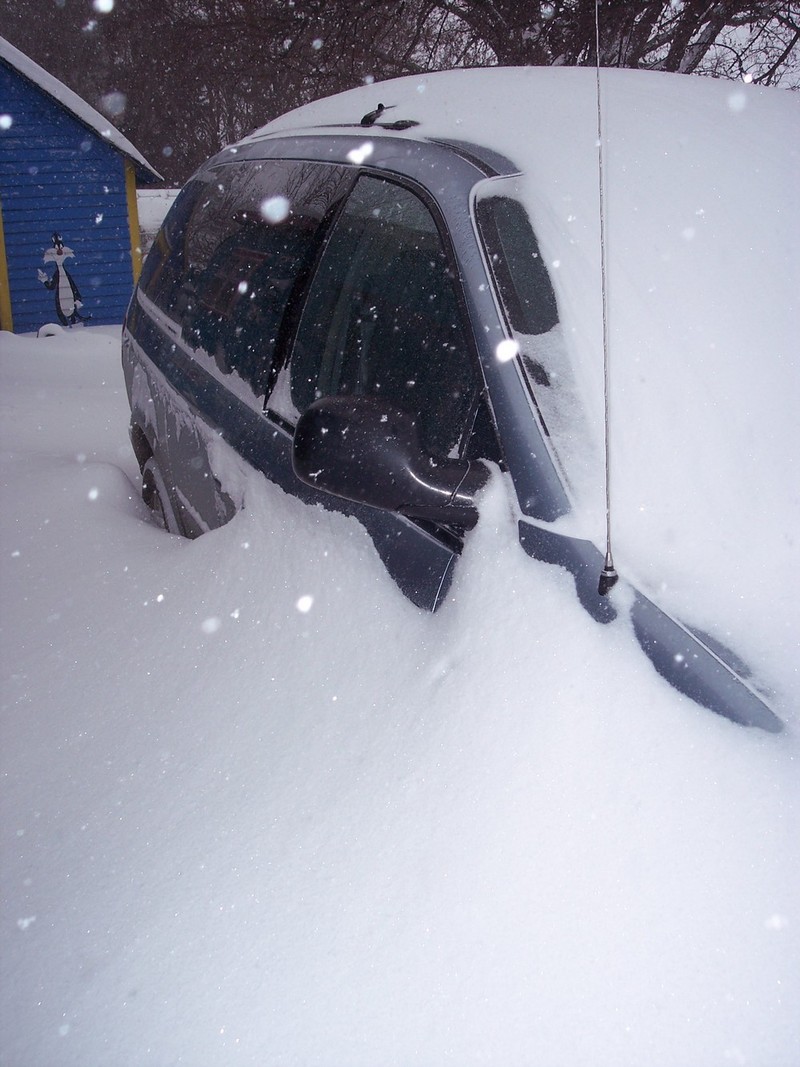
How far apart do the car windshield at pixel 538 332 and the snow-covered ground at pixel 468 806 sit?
0.07 m

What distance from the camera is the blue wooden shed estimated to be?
11.6m

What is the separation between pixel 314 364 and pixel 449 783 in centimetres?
107

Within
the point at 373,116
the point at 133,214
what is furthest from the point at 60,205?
the point at 373,116

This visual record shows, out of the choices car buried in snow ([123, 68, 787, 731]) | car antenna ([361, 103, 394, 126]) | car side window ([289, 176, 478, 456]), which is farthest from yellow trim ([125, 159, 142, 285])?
car side window ([289, 176, 478, 456])

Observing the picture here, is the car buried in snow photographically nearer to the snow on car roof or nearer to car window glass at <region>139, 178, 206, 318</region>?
the snow on car roof

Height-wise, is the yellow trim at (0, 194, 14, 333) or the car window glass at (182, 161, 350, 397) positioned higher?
the car window glass at (182, 161, 350, 397)

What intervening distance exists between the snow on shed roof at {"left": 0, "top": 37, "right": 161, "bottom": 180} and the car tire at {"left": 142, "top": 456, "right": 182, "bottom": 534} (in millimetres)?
10084

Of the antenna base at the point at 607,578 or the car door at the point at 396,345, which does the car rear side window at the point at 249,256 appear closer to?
the car door at the point at 396,345

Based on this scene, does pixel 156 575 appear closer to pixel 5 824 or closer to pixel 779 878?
pixel 5 824

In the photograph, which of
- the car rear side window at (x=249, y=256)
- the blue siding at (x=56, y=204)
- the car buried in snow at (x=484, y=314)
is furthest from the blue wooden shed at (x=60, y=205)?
the car buried in snow at (x=484, y=314)

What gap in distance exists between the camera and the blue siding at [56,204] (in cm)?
1171

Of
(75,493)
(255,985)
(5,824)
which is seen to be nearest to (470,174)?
(255,985)

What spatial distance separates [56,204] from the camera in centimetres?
1223

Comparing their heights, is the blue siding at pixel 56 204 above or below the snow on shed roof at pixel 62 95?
below
